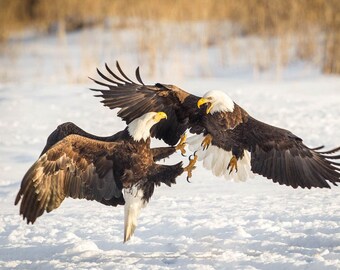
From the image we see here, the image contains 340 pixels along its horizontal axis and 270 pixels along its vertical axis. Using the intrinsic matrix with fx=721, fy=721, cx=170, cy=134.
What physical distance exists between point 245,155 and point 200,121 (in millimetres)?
415

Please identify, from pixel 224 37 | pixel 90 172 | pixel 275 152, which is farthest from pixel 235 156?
pixel 224 37

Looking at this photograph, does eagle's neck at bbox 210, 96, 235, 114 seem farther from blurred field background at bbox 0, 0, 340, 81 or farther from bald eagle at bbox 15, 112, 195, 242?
blurred field background at bbox 0, 0, 340, 81

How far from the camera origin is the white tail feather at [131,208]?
4230mm

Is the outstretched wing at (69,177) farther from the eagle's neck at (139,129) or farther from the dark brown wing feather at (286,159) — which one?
the dark brown wing feather at (286,159)

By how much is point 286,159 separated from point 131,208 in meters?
1.12

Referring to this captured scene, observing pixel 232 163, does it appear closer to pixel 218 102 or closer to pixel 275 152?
pixel 275 152

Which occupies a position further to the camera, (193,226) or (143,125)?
(193,226)

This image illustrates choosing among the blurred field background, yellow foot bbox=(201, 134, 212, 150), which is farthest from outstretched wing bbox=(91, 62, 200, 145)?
the blurred field background

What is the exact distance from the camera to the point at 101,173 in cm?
435

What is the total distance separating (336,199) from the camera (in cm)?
496

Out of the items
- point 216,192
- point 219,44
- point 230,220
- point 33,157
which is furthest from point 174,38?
point 230,220

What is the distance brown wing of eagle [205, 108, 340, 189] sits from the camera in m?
4.66

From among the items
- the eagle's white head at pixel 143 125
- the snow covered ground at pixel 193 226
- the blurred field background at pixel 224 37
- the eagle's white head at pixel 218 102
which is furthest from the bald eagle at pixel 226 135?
the blurred field background at pixel 224 37

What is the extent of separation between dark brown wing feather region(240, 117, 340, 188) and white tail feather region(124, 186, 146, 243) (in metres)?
0.88
